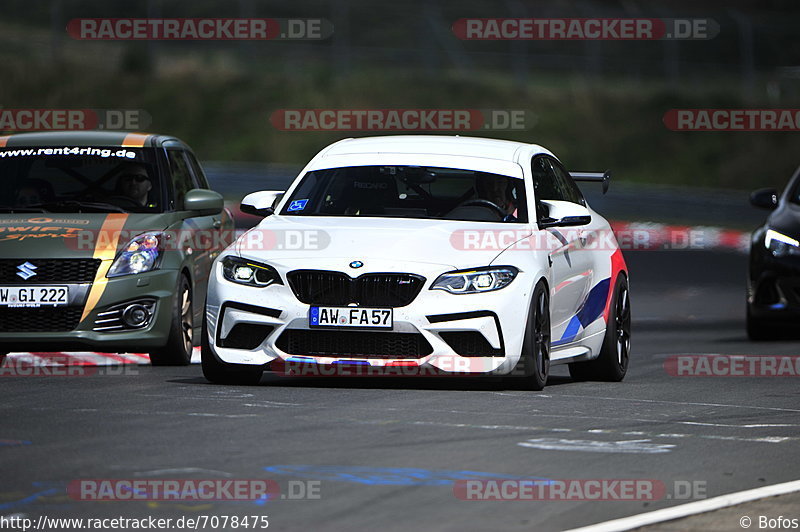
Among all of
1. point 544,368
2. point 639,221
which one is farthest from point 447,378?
point 639,221

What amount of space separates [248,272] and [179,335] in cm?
195

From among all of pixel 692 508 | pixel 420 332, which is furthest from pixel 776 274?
pixel 692 508

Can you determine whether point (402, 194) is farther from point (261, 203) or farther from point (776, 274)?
point (776, 274)

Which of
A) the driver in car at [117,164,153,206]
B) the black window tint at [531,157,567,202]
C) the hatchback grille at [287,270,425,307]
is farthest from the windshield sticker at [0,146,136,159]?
the hatchback grille at [287,270,425,307]

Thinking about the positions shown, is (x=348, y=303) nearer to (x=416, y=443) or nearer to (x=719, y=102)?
(x=416, y=443)

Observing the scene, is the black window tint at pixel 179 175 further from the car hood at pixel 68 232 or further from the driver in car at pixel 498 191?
the driver in car at pixel 498 191

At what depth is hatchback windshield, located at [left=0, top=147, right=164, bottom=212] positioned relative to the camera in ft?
42.8

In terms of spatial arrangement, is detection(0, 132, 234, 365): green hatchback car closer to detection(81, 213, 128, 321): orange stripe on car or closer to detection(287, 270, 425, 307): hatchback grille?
detection(81, 213, 128, 321): orange stripe on car

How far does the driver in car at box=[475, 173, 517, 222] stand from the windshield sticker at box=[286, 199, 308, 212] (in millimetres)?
1156

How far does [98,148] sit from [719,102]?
3130 centimetres

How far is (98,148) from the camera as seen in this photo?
44.2 feet

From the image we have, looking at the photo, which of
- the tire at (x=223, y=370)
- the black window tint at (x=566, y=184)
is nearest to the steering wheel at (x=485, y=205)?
the black window tint at (x=566, y=184)

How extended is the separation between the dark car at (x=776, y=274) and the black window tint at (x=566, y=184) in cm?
340

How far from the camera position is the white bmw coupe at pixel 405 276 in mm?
10477
